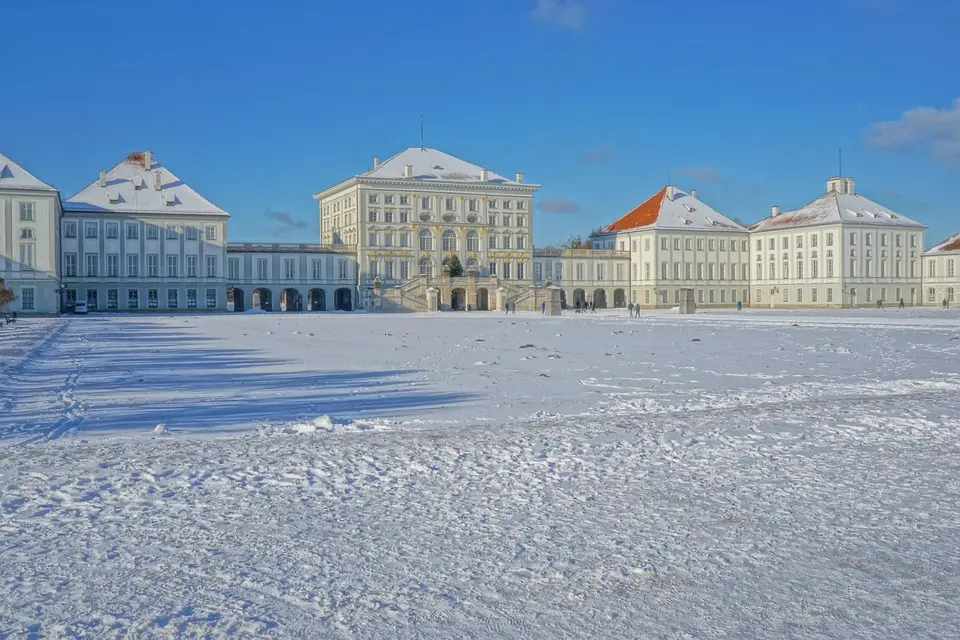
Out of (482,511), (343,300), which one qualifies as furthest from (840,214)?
(482,511)

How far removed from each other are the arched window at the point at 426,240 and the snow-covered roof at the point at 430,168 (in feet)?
14.8

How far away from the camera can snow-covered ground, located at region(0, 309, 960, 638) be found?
181 inches

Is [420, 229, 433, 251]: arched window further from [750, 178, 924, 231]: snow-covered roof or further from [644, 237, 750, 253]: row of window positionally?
[750, 178, 924, 231]: snow-covered roof

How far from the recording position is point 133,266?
6906cm

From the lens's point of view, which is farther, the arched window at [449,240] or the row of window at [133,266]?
the arched window at [449,240]

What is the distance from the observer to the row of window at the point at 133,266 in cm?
6812

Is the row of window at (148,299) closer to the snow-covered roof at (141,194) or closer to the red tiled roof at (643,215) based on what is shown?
the snow-covered roof at (141,194)

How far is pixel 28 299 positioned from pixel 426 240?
3211 cm

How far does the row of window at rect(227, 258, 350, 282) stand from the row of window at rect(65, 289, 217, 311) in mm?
5035

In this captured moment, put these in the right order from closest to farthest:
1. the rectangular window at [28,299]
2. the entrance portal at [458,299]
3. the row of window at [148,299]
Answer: the rectangular window at [28,299] → the row of window at [148,299] → the entrance portal at [458,299]

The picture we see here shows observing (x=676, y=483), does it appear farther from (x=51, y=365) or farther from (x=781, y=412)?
(x=51, y=365)

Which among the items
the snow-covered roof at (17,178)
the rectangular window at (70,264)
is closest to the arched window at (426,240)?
the rectangular window at (70,264)

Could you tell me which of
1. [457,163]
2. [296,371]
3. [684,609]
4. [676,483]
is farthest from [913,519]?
[457,163]

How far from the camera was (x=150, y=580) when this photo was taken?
198 inches
